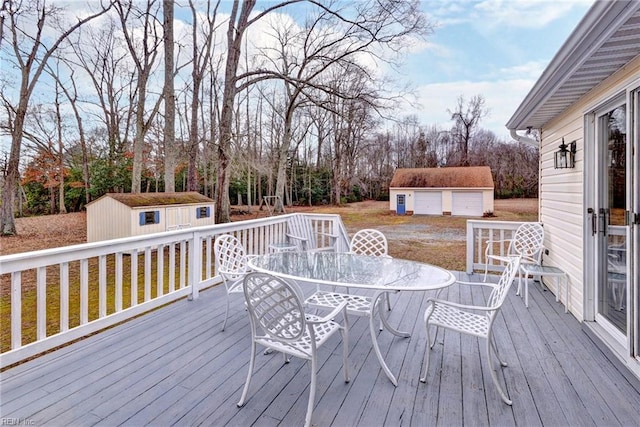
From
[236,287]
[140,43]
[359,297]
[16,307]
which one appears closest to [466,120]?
[140,43]

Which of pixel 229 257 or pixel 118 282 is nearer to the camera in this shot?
pixel 118 282

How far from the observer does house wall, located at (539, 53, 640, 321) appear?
273cm

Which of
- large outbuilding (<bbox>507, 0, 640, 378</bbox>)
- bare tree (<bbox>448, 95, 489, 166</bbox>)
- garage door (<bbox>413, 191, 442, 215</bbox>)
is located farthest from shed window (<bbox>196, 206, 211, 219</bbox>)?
bare tree (<bbox>448, 95, 489, 166</bbox>)

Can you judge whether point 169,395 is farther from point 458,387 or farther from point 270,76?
point 270,76

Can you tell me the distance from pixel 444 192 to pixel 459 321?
1641cm

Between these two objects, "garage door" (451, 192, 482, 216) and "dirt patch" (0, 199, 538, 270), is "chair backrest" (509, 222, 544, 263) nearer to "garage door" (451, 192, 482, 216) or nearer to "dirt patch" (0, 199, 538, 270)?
"dirt patch" (0, 199, 538, 270)

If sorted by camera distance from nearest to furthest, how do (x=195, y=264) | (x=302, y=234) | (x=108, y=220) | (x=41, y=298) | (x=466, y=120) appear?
(x=41, y=298) → (x=195, y=264) → (x=302, y=234) → (x=108, y=220) → (x=466, y=120)

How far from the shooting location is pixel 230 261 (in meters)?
3.25

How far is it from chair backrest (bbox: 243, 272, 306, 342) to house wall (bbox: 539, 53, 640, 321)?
9.04 feet

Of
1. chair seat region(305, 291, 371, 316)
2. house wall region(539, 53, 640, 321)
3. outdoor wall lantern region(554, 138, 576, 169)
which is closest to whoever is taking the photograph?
chair seat region(305, 291, 371, 316)

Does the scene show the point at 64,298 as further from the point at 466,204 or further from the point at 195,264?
the point at 466,204

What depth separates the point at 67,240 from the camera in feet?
33.6

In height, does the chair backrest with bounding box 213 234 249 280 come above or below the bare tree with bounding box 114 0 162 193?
below

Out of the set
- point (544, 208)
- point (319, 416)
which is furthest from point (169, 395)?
point (544, 208)
